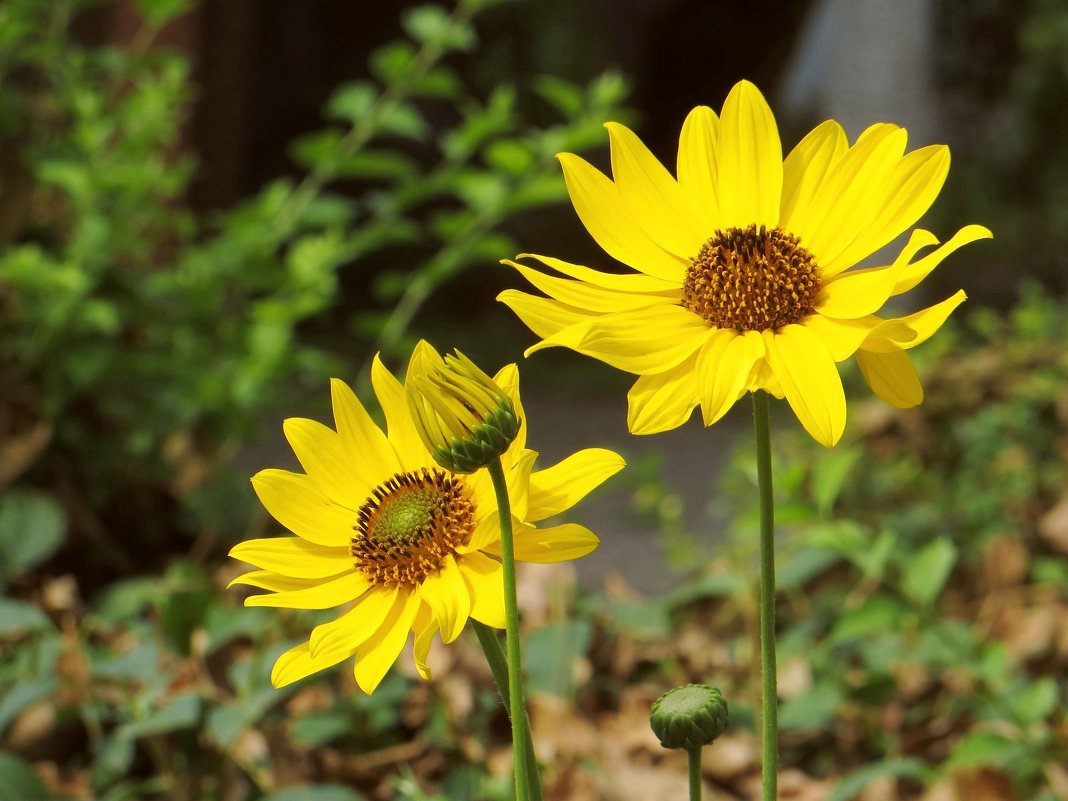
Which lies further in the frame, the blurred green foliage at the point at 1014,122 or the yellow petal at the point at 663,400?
the blurred green foliage at the point at 1014,122

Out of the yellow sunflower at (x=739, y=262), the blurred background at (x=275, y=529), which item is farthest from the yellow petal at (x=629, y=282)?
the blurred background at (x=275, y=529)

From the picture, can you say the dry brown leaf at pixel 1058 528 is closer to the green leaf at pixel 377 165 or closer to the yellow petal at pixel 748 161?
the green leaf at pixel 377 165

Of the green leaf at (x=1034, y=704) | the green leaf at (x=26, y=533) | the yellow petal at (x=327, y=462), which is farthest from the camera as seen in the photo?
the green leaf at (x=26, y=533)

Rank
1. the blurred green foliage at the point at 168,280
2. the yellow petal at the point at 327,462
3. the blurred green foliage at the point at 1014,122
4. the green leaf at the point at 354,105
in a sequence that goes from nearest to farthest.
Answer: the yellow petal at the point at 327,462
the blurred green foliage at the point at 168,280
the green leaf at the point at 354,105
the blurred green foliage at the point at 1014,122

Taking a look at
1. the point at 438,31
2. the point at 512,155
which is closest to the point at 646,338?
the point at 512,155

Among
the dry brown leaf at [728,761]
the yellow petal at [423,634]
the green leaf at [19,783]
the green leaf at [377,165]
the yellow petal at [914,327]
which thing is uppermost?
the green leaf at [377,165]

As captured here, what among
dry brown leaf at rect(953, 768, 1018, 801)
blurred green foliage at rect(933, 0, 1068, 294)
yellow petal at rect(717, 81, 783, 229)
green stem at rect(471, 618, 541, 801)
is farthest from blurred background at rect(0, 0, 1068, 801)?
blurred green foliage at rect(933, 0, 1068, 294)

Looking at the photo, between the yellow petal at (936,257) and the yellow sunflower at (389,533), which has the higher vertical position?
the yellow petal at (936,257)

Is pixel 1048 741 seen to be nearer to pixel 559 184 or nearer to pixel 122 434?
pixel 559 184
